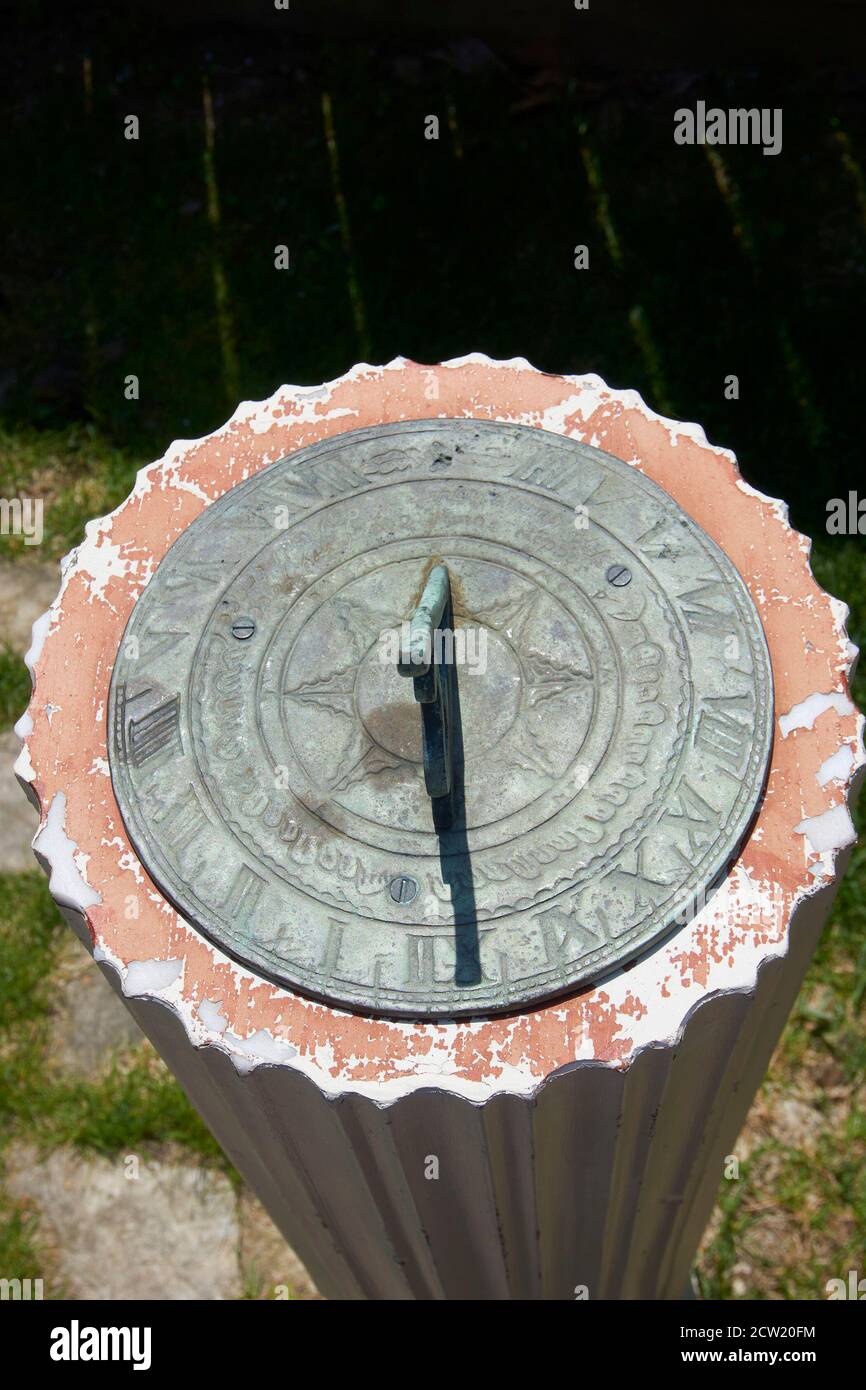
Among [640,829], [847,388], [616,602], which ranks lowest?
[640,829]

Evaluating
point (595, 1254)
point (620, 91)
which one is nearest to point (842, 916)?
point (595, 1254)

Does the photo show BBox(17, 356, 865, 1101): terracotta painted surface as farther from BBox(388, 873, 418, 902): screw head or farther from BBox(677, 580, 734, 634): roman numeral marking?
BBox(388, 873, 418, 902): screw head

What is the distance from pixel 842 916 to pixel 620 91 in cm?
389

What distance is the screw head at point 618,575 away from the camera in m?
2.89

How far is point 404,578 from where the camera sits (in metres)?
2.94

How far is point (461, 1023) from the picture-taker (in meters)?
2.51

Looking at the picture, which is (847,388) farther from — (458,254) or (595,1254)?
(595,1254)

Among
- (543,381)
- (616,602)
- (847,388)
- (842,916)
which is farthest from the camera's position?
(847,388)

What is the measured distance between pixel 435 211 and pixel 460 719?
3.87 metres

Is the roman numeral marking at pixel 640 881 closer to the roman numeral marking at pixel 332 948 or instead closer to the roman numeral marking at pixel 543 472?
the roman numeral marking at pixel 332 948

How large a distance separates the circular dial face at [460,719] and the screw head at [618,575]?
0.01 meters

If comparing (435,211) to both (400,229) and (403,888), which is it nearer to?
(400,229)


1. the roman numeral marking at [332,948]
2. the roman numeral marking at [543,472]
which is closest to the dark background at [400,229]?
the roman numeral marking at [543,472]

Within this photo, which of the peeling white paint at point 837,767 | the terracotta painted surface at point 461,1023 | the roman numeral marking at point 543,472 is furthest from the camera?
the roman numeral marking at point 543,472
